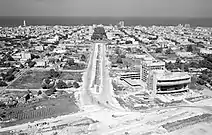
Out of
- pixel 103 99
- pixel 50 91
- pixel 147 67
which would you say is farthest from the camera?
pixel 147 67

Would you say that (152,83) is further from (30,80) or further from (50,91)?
(30,80)

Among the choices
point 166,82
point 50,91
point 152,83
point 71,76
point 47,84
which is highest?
point 166,82

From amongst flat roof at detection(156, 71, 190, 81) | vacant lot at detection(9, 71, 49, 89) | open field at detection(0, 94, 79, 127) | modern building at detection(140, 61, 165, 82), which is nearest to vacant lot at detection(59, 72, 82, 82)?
vacant lot at detection(9, 71, 49, 89)

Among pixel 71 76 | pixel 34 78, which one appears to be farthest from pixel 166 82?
pixel 34 78

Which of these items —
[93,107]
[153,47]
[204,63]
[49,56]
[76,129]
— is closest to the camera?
[76,129]

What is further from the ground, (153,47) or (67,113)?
(153,47)

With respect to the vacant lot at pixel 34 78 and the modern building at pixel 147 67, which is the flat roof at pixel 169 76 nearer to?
the modern building at pixel 147 67

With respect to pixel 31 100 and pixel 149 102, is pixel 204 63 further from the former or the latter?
pixel 31 100

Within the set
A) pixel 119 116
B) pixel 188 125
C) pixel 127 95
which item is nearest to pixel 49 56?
pixel 127 95
